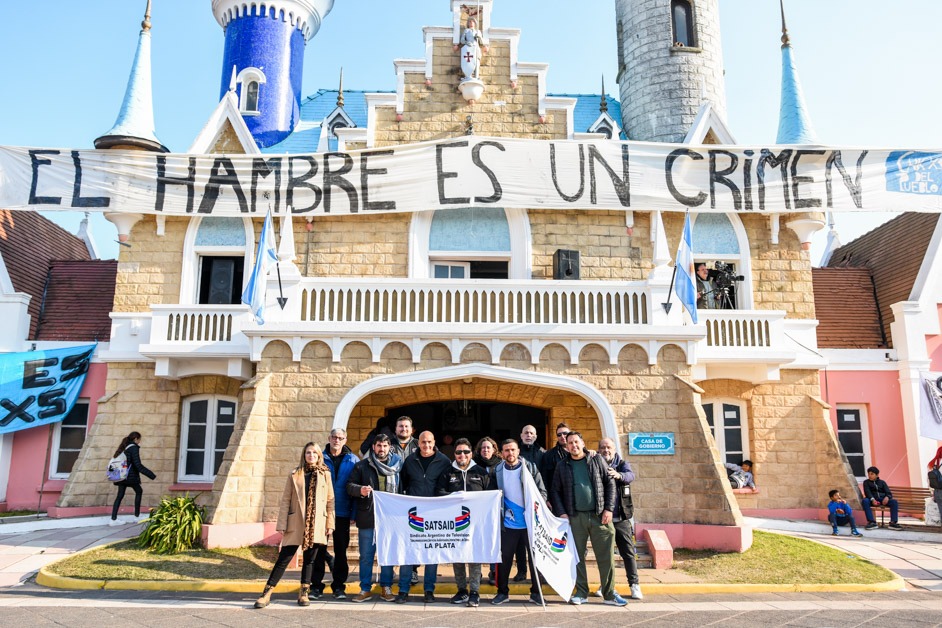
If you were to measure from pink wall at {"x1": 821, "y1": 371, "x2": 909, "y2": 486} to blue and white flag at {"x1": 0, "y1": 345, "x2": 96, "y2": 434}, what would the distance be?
59.2ft

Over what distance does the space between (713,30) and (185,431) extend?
1788 centimetres

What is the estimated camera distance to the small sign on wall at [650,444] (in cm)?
1239

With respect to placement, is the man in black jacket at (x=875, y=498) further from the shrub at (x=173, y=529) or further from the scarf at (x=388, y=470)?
the shrub at (x=173, y=529)

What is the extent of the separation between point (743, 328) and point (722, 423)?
2254 mm

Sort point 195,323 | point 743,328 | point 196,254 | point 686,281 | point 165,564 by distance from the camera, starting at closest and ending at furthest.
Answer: point 165,564 < point 686,281 < point 195,323 < point 743,328 < point 196,254

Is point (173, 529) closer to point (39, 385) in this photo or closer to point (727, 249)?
point (39, 385)

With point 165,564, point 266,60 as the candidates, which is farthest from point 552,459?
point 266,60

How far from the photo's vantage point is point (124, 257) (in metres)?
16.3

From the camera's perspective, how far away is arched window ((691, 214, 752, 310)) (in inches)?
645

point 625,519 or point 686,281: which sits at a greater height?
point 686,281

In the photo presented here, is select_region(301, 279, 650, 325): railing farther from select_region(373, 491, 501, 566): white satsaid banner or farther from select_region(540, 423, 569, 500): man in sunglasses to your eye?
select_region(373, 491, 501, 566): white satsaid banner

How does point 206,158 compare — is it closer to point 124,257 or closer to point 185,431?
point 124,257

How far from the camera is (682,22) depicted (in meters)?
20.7

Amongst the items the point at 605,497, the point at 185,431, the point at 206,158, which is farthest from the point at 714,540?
the point at 206,158
